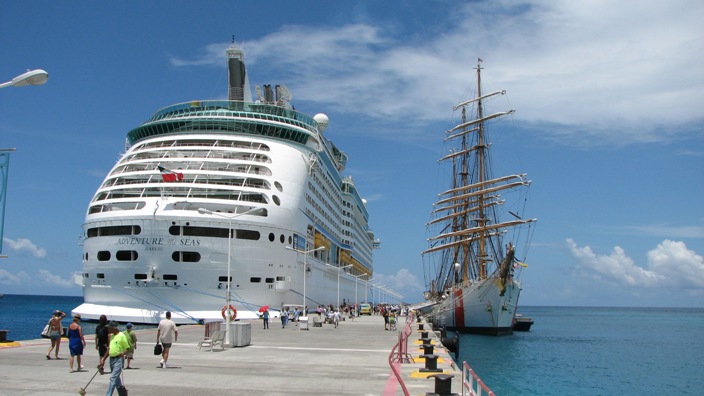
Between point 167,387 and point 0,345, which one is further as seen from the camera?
point 0,345

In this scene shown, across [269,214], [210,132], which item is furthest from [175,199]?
[210,132]

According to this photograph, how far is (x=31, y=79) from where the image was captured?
36.2 ft

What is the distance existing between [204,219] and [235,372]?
24295mm

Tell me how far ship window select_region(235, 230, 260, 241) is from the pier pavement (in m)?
16.2

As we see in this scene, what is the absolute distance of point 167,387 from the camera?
1401 centimetres

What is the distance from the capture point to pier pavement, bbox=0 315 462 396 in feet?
45.3

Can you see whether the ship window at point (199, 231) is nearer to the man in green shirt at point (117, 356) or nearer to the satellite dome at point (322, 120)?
the man in green shirt at point (117, 356)

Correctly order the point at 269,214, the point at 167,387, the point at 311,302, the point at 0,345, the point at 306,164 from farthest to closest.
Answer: the point at 311,302 < the point at 306,164 < the point at 269,214 < the point at 0,345 < the point at 167,387

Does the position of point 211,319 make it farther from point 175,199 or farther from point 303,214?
point 303,214

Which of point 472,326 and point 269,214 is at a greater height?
point 269,214

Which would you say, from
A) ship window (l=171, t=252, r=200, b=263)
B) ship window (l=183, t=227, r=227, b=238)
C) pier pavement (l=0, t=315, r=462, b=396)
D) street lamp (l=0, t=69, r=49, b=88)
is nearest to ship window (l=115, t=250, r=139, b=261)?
ship window (l=171, t=252, r=200, b=263)

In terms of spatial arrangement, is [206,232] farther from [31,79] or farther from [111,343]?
[31,79]

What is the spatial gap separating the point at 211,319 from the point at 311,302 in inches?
701

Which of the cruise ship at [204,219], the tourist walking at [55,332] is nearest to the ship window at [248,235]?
the cruise ship at [204,219]
